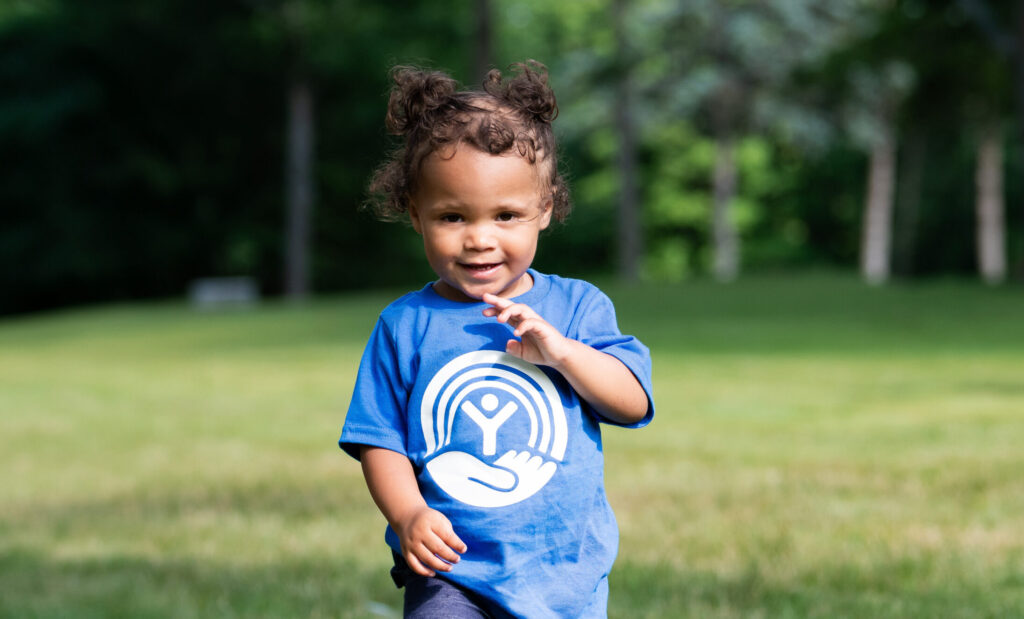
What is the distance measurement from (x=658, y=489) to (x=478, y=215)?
12.2 feet

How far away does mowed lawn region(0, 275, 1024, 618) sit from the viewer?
4000 millimetres

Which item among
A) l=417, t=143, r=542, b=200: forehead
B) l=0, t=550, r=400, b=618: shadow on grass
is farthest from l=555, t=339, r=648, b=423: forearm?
l=0, t=550, r=400, b=618: shadow on grass

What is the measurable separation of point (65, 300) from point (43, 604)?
36.6m

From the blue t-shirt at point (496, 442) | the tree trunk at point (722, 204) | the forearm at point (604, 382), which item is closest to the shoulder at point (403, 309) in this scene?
the blue t-shirt at point (496, 442)

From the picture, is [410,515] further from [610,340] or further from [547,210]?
[547,210]

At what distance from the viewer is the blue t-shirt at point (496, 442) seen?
2.31 m

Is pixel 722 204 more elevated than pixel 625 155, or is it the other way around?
pixel 625 155

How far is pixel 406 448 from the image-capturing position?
240cm

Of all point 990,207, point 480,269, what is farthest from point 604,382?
point 990,207

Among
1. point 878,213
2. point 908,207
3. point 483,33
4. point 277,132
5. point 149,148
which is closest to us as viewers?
point 483,33

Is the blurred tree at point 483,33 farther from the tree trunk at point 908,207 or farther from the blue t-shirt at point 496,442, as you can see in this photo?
the blue t-shirt at point 496,442

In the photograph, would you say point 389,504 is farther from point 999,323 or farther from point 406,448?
point 999,323

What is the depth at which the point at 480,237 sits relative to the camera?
7.57ft

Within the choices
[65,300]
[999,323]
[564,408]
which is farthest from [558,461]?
[65,300]
